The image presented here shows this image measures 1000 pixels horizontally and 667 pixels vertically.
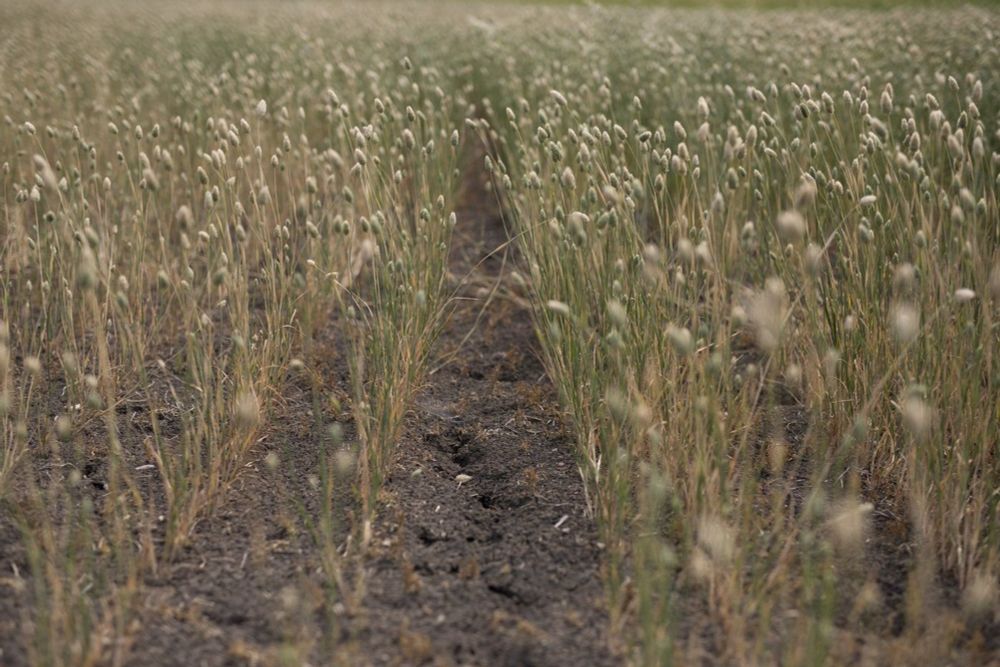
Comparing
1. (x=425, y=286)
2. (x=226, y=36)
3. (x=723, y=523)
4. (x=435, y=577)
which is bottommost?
(x=435, y=577)

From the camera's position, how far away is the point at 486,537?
9.18ft

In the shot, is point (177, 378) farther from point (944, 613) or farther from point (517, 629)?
point (944, 613)

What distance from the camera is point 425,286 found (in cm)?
353

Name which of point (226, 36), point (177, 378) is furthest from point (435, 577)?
point (226, 36)

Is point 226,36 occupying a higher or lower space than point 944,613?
higher

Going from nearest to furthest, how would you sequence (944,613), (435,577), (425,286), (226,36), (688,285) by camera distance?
(944,613)
(435,577)
(688,285)
(425,286)
(226,36)

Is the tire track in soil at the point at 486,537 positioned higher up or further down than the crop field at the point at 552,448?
further down

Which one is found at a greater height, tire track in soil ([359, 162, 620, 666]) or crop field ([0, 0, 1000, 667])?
crop field ([0, 0, 1000, 667])

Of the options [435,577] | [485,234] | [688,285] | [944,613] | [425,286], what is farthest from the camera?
[485,234]

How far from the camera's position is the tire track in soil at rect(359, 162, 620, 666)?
2344 mm

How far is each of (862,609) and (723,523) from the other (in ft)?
1.23

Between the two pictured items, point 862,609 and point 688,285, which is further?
point 688,285

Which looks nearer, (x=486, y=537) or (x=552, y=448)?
(x=486, y=537)

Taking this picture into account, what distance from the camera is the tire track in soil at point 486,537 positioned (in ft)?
7.69
